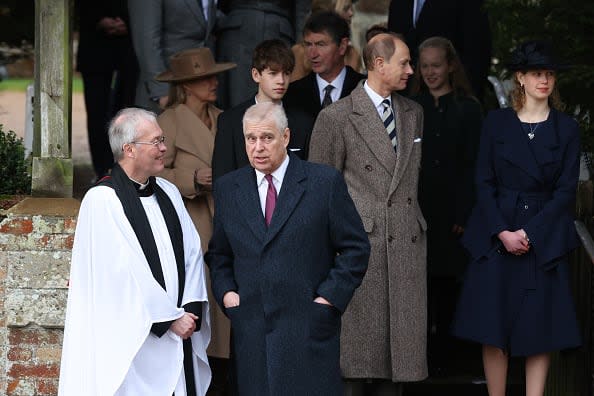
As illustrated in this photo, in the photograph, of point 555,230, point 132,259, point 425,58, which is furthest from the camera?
point 425,58

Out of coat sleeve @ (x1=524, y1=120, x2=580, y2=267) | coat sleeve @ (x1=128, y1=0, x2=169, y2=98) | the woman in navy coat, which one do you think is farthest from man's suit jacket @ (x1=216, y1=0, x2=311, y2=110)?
coat sleeve @ (x1=524, y1=120, x2=580, y2=267)

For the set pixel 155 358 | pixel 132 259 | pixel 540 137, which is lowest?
pixel 155 358

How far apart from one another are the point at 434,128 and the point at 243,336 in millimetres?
2800

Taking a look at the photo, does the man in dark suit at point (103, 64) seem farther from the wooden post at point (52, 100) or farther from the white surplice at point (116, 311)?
the white surplice at point (116, 311)

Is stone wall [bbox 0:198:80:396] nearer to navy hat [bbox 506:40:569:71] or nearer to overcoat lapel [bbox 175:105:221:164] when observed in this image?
overcoat lapel [bbox 175:105:221:164]

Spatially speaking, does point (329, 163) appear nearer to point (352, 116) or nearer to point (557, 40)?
point (352, 116)

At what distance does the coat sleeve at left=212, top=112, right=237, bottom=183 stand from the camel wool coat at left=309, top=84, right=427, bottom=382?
0.50 metres

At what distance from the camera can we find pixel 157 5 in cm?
983

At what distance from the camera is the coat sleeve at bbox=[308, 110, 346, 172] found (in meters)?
8.23

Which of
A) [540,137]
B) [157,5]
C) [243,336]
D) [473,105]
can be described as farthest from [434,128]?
[243,336]

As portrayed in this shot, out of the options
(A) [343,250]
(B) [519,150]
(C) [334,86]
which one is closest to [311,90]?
(C) [334,86]

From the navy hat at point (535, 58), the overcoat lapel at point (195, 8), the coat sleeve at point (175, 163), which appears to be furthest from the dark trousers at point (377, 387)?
the overcoat lapel at point (195, 8)

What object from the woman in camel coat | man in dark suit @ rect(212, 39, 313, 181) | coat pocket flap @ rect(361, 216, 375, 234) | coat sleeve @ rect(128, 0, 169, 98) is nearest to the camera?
coat pocket flap @ rect(361, 216, 375, 234)

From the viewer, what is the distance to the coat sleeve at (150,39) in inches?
386
